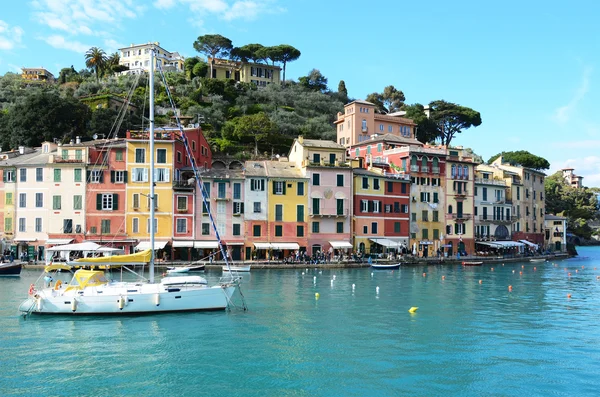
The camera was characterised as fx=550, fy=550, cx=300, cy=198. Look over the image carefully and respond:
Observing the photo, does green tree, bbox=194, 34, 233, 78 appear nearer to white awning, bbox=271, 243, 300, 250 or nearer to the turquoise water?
white awning, bbox=271, 243, 300, 250

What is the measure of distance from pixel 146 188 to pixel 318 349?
39.1 meters

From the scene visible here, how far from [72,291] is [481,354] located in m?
20.3

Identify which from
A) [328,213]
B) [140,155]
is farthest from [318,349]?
[140,155]

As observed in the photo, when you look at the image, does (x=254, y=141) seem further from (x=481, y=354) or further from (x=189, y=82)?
(x=481, y=354)

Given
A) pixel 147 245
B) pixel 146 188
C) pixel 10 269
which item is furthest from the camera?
pixel 146 188

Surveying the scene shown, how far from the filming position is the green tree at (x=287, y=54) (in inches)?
4897

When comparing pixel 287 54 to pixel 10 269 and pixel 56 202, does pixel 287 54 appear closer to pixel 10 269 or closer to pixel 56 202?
pixel 56 202

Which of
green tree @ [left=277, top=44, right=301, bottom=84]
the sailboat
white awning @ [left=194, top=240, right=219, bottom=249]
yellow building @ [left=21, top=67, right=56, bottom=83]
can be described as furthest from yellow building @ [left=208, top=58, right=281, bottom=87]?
the sailboat

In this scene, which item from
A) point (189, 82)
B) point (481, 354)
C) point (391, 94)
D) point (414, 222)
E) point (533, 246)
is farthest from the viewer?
point (391, 94)

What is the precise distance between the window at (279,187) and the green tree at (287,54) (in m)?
69.4

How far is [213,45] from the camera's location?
398 ft

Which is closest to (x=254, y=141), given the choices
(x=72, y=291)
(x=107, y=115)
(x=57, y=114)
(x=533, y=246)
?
(x=107, y=115)

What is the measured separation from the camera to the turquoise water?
18.4 meters

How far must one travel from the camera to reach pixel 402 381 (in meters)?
18.8
